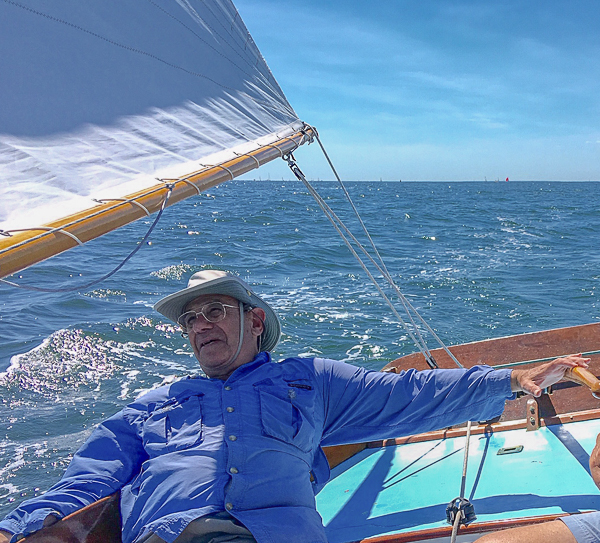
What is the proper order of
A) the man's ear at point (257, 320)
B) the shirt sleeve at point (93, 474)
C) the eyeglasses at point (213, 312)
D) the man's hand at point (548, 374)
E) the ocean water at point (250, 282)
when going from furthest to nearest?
the ocean water at point (250, 282), the man's ear at point (257, 320), the eyeglasses at point (213, 312), the man's hand at point (548, 374), the shirt sleeve at point (93, 474)

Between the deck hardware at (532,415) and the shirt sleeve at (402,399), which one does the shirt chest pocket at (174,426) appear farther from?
the deck hardware at (532,415)

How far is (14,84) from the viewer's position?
1.56 meters

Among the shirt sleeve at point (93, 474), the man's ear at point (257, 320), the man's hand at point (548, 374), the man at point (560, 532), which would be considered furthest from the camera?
the man's ear at point (257, 320)

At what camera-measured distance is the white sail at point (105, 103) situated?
1.43 metres

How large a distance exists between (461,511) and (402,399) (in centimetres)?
43

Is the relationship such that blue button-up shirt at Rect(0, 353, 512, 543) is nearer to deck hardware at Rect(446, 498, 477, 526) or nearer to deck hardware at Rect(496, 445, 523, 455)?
deck hardware at Rect(446, 498, 477, 526)

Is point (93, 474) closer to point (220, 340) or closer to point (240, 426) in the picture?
point (240, 426)

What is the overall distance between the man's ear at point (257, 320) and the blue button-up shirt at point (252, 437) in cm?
13


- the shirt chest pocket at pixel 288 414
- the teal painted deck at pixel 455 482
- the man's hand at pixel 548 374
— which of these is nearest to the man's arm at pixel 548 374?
the man's hand at pixel 548 374

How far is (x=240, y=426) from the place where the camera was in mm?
1754

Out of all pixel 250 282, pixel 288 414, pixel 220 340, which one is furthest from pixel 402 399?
pixel 250 282

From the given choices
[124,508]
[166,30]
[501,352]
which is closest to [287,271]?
[501,352]

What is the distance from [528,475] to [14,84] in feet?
7.32

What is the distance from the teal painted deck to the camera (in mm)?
2070
